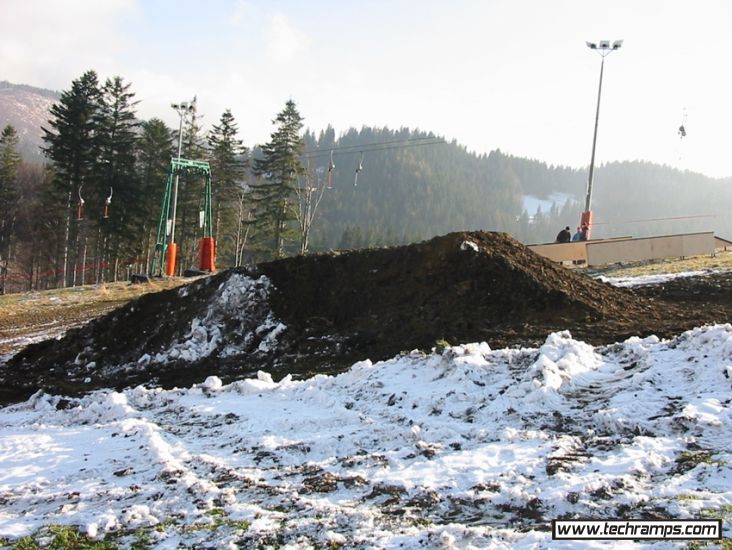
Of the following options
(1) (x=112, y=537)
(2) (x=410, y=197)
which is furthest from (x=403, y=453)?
(2) (x=410, y=197)

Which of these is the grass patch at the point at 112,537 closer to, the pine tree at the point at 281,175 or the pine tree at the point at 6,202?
the pine tree at the point at 281,175

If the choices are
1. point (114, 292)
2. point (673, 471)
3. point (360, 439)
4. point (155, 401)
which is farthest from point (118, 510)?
point (114, 292)

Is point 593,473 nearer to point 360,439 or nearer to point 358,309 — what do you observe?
point 360,439

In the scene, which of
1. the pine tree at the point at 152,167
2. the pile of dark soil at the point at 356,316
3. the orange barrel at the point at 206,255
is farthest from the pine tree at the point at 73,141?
the pile of dark soil at the point at 356,316

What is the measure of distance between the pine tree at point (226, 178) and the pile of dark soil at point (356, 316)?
1187 inches

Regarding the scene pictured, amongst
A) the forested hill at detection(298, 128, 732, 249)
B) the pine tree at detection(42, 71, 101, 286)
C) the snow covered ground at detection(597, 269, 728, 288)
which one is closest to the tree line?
the pine tree at detection(42, 71, 101, 286)

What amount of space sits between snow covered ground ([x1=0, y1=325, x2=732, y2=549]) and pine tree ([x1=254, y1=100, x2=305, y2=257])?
34542 mm

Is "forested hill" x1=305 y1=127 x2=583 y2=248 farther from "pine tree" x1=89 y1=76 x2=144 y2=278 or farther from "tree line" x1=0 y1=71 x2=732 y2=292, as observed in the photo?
"pine tree" x1=89 y1=76 x2=144 y2=278

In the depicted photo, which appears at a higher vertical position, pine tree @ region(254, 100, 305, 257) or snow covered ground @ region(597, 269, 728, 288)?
pine tree @ region(254, 100, 305, 257)

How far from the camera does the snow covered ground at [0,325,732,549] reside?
4.23m

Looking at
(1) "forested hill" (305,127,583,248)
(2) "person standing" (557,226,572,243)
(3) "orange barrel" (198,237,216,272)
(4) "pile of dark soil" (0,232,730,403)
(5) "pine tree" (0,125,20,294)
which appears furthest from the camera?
(1) "forested hill" (305,127,583,248)

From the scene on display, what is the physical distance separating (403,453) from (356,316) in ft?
22.4

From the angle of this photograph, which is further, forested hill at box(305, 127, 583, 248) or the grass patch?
forested hill at box(305, 127, 583, 248)

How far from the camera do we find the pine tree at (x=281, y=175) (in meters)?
42.4
